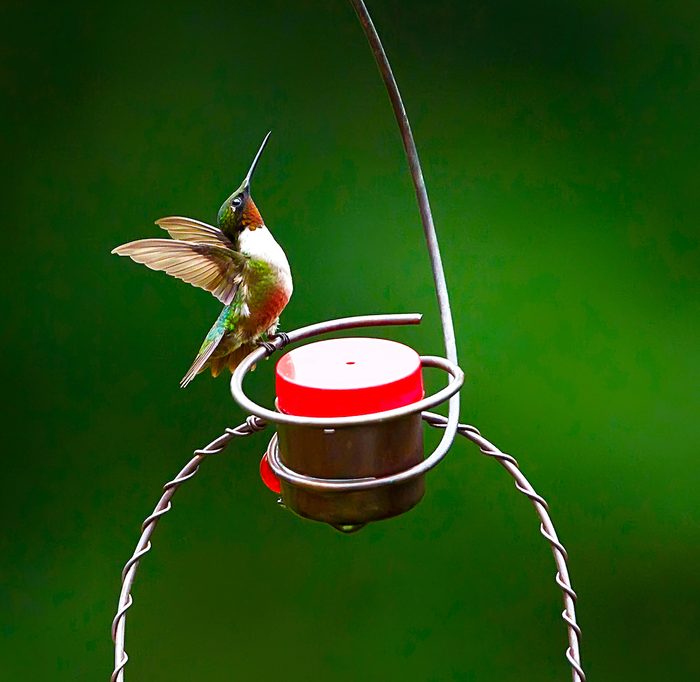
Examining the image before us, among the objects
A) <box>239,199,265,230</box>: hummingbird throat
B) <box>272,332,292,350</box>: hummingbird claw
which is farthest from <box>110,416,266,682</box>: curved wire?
<box>239,199,265,230</box>: hummingbird throat

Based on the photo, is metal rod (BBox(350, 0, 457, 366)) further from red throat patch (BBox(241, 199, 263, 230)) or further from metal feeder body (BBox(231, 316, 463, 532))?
red throat patch (BBox(241, 199, 263, 230))

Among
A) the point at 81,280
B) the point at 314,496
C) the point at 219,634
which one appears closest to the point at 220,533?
the point at 219,634

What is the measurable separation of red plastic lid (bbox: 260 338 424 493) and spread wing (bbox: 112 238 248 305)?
0.27 m

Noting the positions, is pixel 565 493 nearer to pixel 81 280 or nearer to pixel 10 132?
pixel 81 280

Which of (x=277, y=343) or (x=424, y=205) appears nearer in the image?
(x=424, y=205)

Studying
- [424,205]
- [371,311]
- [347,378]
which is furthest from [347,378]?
[371,311]

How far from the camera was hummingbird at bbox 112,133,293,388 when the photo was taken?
1.23 metres

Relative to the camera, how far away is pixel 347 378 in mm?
917

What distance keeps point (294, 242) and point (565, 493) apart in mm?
940

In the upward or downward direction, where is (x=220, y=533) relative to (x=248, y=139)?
downward

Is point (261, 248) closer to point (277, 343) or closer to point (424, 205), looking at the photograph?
point (277, 343)

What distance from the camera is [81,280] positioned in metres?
2.32

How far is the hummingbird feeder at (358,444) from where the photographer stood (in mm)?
879

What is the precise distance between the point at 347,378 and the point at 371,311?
1.41 meters
